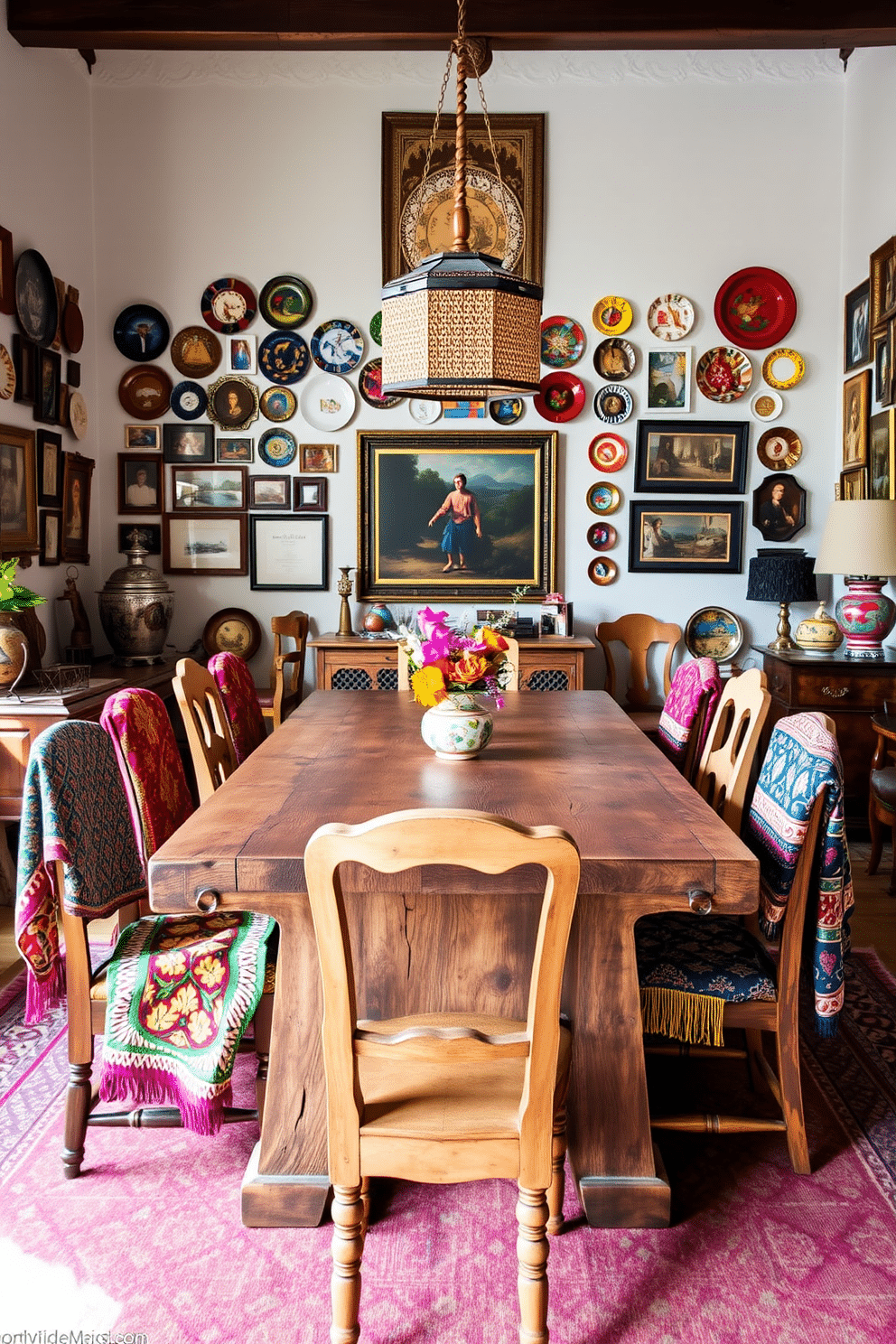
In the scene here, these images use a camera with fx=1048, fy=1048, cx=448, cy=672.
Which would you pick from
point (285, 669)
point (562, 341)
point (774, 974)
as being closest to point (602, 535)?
point (562, 341)

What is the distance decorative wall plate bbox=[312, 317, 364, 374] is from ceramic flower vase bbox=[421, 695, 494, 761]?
3.37 m

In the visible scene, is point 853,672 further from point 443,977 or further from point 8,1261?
point 8,1261

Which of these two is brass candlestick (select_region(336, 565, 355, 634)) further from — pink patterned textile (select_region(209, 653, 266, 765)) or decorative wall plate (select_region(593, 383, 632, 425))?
pink patterned textile (select_region(209, 653, 266, 765))

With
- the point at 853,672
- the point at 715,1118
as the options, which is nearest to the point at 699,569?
the point at 853,672

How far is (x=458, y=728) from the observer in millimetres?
2732

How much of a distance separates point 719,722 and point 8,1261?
81.3 inches

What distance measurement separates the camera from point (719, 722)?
9.48 feet

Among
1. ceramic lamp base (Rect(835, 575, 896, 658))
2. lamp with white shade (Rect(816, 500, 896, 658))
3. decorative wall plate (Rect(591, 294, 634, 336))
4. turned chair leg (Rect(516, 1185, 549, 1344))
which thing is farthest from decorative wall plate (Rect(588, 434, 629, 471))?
turned chair leg (Rect(516, 1185, 549, 1344))

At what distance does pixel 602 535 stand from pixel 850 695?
170 cm

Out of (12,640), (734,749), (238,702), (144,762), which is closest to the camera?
(144,762)

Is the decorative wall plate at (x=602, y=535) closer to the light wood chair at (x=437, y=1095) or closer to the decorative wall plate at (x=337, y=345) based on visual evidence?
the decorative wall plate at (x=337, y=345)

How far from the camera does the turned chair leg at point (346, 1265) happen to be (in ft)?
5.49

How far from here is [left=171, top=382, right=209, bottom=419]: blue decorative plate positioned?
5.66 m

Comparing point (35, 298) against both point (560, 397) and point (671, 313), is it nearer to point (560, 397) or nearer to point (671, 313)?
point (560, 397)
